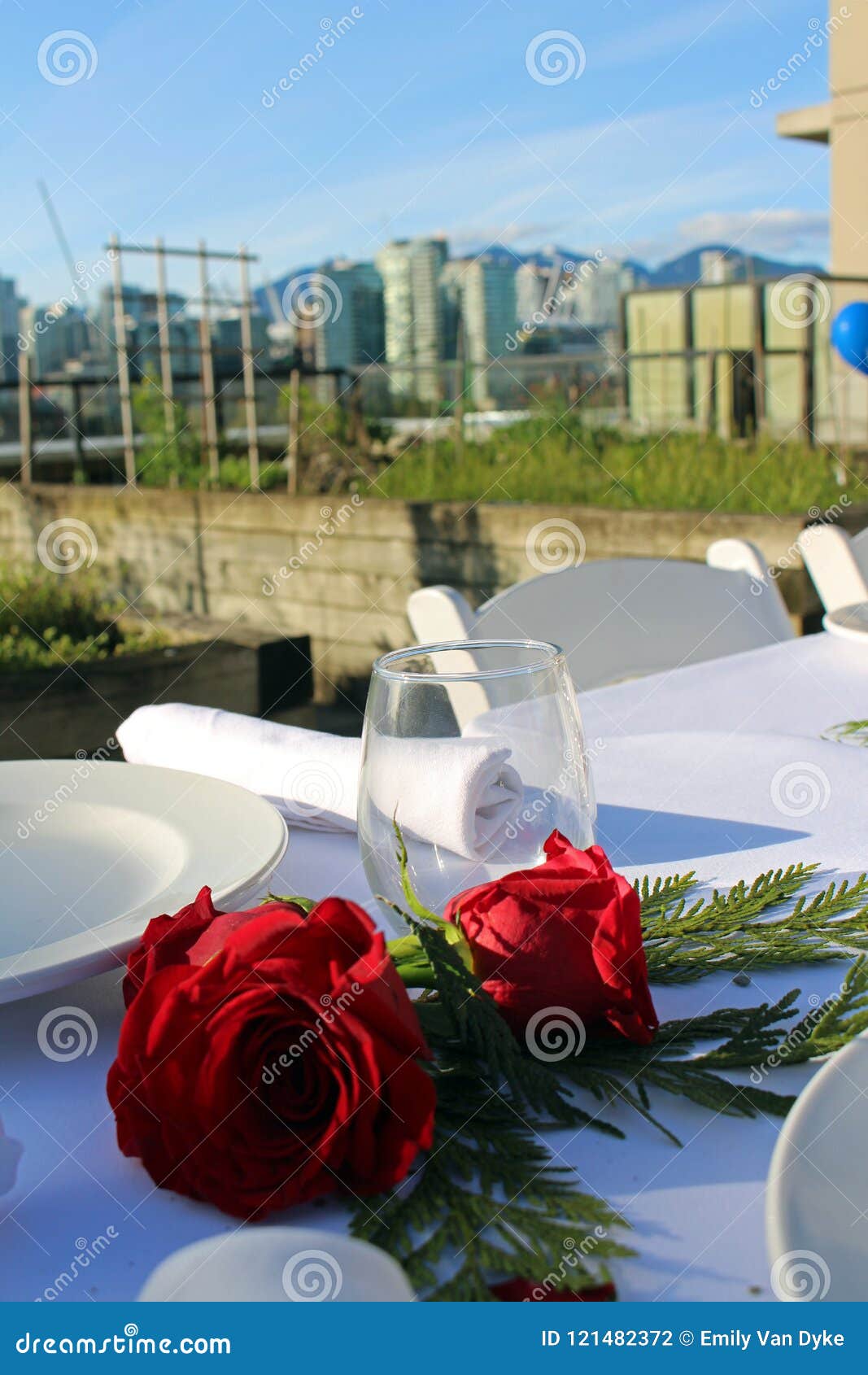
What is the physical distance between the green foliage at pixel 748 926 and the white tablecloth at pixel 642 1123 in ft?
0.05

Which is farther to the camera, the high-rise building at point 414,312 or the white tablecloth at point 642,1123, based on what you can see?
the high-rise building at point 414,312

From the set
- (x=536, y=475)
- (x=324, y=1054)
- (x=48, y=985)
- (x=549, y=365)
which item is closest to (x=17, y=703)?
(x=536, y=475)

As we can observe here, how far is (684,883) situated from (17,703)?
4.01m

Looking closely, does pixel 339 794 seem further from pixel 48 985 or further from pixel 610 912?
pixel 610 912

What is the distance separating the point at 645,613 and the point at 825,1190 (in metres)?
1.65

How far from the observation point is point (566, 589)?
6.86 feet

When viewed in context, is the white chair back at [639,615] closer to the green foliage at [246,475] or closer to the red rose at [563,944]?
the red rose at [563,944]

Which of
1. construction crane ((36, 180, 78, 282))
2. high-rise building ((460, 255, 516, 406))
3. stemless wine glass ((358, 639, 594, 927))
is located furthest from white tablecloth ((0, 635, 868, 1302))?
high-rise building ((460, 255, 516, 406))

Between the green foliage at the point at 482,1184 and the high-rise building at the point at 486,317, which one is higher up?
the high-rise building at the point at 486,317

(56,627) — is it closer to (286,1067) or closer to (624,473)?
(624,473)

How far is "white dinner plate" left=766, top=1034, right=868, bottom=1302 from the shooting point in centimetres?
48

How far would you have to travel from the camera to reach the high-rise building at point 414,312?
417 inches

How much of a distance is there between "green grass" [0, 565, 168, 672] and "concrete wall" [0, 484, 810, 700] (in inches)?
39.0

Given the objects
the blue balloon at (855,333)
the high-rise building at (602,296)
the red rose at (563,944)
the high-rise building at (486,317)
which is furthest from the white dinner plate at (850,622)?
the high-rise building at (602,296)
